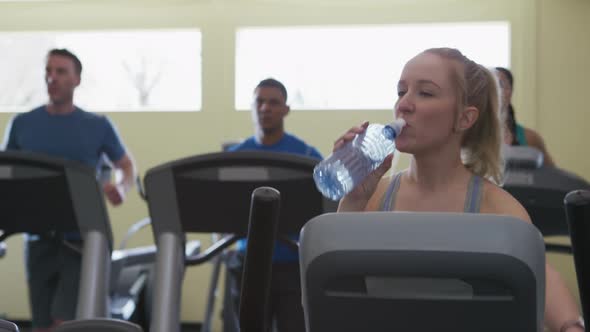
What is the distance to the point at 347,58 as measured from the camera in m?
5.18

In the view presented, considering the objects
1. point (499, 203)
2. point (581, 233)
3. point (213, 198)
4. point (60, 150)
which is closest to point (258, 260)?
point (581, 233)

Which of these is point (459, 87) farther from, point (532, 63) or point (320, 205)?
→ point (532, 63)

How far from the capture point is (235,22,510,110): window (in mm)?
5078

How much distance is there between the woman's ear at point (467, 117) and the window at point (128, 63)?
3955 millimetres

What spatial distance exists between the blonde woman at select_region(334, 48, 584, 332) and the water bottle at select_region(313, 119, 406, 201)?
0.7 inches

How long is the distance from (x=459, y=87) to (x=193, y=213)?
105 centimetres

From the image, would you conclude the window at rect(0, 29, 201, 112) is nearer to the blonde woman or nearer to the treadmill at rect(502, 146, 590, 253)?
the treadmill at rect(502, 146, 590, 253)

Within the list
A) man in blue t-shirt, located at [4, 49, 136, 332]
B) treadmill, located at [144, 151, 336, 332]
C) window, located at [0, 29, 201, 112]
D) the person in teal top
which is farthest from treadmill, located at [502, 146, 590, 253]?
window, located at [0, 29, 201, 112]

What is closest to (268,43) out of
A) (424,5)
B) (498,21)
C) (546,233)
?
(424,5)

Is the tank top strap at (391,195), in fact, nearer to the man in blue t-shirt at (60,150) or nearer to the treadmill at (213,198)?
the treadmill at (213,198)

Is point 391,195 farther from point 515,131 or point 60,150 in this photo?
point 60,150

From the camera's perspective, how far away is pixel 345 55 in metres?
5.18

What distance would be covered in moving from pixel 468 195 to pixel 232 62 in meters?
3.92

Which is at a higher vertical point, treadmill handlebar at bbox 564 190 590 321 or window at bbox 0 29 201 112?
window at bbox 0 29 201 112
